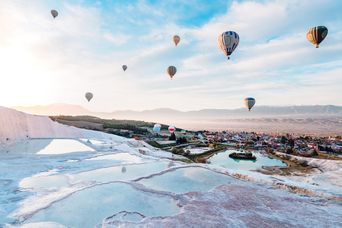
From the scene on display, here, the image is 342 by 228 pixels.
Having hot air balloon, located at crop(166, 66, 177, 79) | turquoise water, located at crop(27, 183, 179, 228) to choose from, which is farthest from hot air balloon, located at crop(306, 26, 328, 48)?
turquoise water, located at crop(27, 183, 179, 228)

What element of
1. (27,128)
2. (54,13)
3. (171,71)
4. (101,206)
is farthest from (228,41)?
(54,13)

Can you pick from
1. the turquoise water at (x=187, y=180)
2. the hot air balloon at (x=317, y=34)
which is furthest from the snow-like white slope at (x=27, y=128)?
the hot air balloon at (x=317, y=34)

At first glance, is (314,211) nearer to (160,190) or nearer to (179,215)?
(179,215)

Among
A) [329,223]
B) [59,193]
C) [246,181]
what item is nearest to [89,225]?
[59,193]

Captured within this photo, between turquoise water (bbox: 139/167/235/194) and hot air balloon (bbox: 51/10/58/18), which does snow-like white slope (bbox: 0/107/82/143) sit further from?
turquoise water (bbox: 139/167/235/194)

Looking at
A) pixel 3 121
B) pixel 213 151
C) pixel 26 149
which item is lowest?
pixel 213 151

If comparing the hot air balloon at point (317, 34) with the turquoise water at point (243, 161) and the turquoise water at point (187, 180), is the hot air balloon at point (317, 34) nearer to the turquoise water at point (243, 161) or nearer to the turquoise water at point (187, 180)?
the turquoise water at point (243, 161)

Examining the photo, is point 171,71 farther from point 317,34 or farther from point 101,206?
point 101,206
